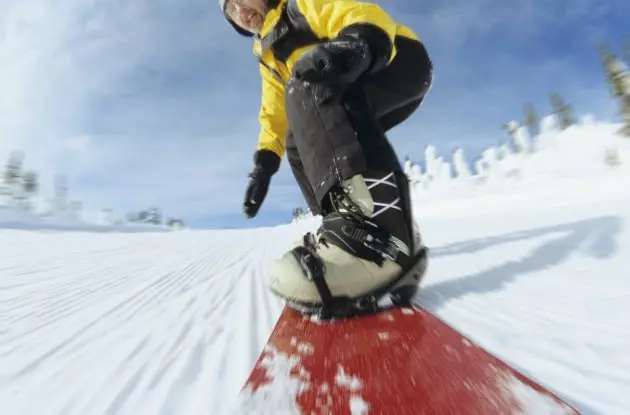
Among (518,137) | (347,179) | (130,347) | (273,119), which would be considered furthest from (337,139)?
(518,137)

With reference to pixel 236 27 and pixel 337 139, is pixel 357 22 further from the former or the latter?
pixel 236 27

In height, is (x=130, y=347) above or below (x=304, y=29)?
below

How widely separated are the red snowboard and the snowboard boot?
10 centimetres

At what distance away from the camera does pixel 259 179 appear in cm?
144

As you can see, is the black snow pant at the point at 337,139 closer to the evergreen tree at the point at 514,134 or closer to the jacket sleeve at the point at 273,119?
the jacket sleeve at the point at 273,119

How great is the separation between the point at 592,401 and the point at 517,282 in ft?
1.94

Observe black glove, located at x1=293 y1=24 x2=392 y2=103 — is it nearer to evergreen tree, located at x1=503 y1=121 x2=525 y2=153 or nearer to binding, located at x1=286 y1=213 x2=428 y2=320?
binding, located at x1=286 y1=213 x2=428 y2=320

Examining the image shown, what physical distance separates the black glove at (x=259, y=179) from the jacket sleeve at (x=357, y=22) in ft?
1.89

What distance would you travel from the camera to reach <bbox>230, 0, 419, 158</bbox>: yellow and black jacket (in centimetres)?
84

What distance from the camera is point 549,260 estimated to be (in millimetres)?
1119

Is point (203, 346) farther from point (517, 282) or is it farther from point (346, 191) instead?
point (517, 282)

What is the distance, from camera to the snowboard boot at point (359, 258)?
2.32ft

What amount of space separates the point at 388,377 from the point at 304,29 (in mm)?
926

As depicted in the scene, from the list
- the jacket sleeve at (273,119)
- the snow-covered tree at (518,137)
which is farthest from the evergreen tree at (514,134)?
the jacket sleeve at (273,119)
